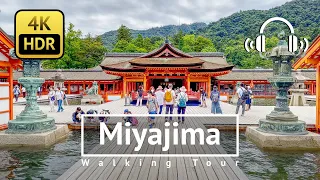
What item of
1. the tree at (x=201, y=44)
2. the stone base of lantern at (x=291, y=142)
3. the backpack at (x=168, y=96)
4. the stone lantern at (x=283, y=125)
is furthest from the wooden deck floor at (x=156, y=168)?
the tree at (x=201, y=44)

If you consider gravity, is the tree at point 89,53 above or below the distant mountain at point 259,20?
below

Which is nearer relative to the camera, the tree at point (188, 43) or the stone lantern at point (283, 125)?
the stone lantern at point (283, 125)

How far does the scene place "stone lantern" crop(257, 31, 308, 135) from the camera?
941 cm

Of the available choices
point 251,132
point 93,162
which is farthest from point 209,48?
point 93,162

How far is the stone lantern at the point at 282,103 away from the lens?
30.9ft

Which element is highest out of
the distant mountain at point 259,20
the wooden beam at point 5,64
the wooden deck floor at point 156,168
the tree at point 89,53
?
the distant mountain at point 259,20

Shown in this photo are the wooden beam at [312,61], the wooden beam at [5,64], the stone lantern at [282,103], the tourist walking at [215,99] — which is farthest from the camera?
the tourist walking at [215,99]

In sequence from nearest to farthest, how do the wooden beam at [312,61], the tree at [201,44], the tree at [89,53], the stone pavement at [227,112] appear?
1. the wooden beam at [312,61]
2. the stone pavement at [227,112]
3. the tree at [89,53]
4. the tree at [201,44]

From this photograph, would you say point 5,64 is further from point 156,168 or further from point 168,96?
point 156,168

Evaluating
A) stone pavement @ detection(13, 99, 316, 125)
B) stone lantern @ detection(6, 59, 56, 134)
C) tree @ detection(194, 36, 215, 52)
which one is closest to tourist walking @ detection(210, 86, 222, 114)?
stone pavement @ detection(13, 99, 316, 125)

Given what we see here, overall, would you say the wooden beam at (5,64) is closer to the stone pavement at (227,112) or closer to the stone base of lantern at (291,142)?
the stone pavement at (227,112)

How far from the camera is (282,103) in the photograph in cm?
984

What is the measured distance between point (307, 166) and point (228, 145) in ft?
9.79

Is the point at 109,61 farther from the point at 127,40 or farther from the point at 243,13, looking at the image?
the point at 243,13
